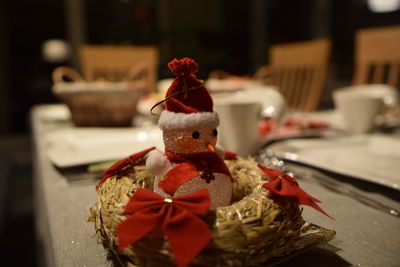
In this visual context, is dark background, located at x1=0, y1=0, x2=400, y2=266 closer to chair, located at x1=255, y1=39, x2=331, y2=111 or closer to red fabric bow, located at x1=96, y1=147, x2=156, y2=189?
chair, located at x1=255, y1=39, x2=331, y2=111

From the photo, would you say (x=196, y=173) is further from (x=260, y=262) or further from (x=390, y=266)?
(x=390, y=266)

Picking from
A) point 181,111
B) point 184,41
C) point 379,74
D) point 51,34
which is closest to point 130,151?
point 181,111

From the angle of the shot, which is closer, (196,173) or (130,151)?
(196,173)

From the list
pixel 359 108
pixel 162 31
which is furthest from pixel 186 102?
pixel 162 31

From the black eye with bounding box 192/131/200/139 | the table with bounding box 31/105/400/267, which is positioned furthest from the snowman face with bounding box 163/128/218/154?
the table with bounding box 31/105/400/267

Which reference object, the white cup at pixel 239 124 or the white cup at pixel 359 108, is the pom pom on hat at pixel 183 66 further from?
the white cup at pixel 359 108

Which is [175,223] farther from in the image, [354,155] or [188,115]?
[354,155]
